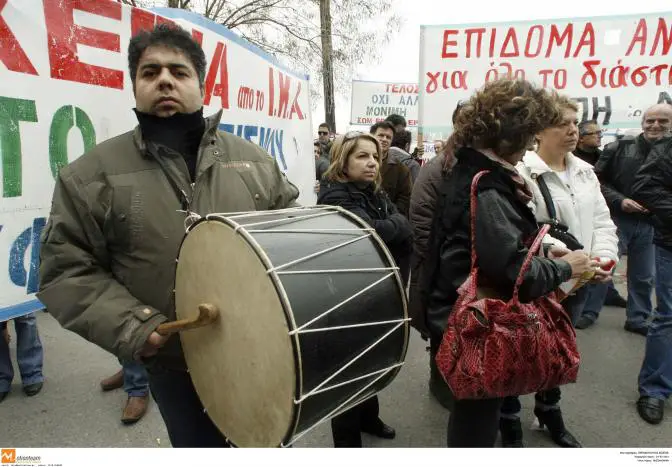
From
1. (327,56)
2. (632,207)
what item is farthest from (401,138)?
(327,56)

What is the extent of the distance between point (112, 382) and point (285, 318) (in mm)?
2430

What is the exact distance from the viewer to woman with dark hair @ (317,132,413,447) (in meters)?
2.51

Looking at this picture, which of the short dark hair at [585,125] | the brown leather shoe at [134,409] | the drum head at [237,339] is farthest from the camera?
the short dark hair at [585,125]

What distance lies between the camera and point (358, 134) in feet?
8.93

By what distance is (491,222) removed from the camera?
153 centimetres

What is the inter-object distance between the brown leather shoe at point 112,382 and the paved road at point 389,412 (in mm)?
45

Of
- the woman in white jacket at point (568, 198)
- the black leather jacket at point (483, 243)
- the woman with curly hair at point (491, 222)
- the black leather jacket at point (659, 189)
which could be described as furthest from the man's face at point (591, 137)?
the black leather jacket at point (483, 243)

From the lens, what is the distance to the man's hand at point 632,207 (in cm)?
377

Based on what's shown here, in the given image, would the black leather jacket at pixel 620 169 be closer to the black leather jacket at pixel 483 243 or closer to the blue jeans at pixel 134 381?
the black leather jacket at pixel 483 243

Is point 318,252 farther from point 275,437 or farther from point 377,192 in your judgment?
point 377,192

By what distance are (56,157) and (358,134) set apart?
1538 millimetres

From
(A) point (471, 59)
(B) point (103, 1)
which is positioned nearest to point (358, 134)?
(B) point (103, 1)

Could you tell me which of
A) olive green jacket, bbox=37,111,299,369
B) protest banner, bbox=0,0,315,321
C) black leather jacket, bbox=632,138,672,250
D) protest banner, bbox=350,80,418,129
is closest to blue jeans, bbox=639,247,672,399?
black leather jacket, bbox=632,138,672,250

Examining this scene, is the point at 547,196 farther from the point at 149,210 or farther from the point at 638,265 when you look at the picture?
the point at 638,265
